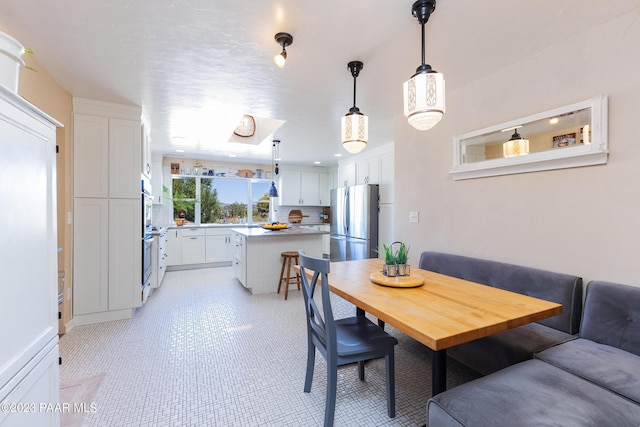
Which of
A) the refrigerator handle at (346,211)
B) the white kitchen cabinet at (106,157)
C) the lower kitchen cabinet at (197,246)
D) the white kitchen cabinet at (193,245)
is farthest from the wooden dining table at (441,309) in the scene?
the white kitchen cabinet at (193,245)

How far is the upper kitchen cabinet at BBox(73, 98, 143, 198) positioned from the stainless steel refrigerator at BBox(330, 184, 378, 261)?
3472 millimetres

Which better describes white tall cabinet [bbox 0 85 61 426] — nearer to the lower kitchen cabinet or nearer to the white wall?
the white wall

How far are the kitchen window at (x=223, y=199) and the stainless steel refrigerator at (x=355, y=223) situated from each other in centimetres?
198

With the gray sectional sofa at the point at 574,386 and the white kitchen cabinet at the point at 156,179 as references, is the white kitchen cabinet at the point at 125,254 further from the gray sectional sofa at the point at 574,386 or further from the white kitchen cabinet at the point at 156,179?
the gray sectional sofa at the point at 574,386

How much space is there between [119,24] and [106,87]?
1.19 m

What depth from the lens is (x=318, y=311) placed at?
1.70 meters

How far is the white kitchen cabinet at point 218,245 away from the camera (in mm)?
5953

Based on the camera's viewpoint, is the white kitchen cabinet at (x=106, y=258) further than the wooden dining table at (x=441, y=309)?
Yes

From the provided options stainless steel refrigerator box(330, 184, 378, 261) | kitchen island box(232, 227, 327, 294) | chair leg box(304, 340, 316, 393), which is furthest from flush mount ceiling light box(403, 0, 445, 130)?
stainless steel refrigerator box(330, 184, 378, 261)

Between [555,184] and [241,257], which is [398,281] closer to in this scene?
[555,184]

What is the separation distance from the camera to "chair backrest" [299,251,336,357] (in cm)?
154

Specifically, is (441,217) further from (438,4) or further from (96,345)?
(96,345)

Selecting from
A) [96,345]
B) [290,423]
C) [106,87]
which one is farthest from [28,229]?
[106,87]

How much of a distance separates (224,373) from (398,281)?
146 centimetres
